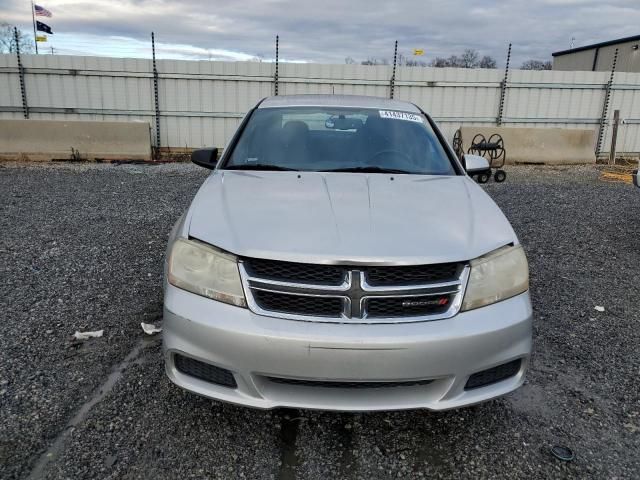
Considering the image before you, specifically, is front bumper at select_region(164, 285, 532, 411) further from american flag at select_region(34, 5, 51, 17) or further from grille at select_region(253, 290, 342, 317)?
american flag at select_region(34, 5, 51, 17)

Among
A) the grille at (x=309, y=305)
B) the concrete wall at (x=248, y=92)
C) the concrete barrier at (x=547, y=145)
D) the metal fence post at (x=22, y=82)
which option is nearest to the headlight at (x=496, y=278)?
the grille at (x=309, y=305)

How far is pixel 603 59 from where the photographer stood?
22984 millimetres

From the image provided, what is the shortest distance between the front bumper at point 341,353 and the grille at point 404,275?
18 cm

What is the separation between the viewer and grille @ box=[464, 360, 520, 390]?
217cm

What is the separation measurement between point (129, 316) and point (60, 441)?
1.42 meters

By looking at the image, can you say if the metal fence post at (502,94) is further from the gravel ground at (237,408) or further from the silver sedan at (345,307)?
the silver sedan at (345,307)

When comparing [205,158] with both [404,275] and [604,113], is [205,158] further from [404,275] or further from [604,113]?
[604,113]

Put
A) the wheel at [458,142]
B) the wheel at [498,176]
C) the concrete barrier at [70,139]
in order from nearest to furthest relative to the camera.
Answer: the wheel at [498,176] → the concrete barrier at [70,139] → the wheel at [458,142]

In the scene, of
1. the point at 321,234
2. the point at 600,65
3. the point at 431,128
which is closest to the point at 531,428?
the point at 321,234

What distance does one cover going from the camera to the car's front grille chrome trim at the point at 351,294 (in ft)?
6.77

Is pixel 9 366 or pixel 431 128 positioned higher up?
pixel 431 128

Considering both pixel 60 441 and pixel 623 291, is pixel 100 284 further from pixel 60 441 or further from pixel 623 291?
pixel 623 291

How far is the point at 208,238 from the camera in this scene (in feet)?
7.43

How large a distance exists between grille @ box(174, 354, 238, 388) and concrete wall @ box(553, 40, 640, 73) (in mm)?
23122
